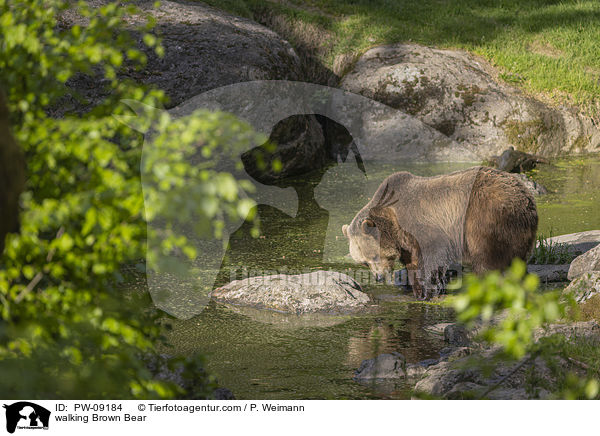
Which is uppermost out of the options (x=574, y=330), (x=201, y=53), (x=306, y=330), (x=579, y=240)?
(x=574, y=330)

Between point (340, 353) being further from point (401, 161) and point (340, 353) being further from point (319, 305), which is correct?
point (401, 161)

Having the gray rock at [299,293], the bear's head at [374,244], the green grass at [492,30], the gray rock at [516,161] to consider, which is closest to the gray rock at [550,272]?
the bear's head at [374,244]

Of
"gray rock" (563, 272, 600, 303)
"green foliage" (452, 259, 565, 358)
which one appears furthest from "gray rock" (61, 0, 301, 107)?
"green foliage" (452, 259, 565, 358)

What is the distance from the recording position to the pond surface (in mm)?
5301

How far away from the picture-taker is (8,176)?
2.62 meters

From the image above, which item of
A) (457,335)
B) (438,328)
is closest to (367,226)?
(438,328)

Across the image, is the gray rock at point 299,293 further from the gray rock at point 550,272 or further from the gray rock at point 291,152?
the gray rock at point 291,152

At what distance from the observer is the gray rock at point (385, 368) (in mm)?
5305

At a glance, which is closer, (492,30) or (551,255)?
(551,255)

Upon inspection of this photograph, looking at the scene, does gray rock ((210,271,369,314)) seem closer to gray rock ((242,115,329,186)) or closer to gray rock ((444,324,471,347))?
gray rock ((444,324,471,347))

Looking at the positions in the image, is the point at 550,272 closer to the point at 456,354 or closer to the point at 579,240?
the point at 579,240
